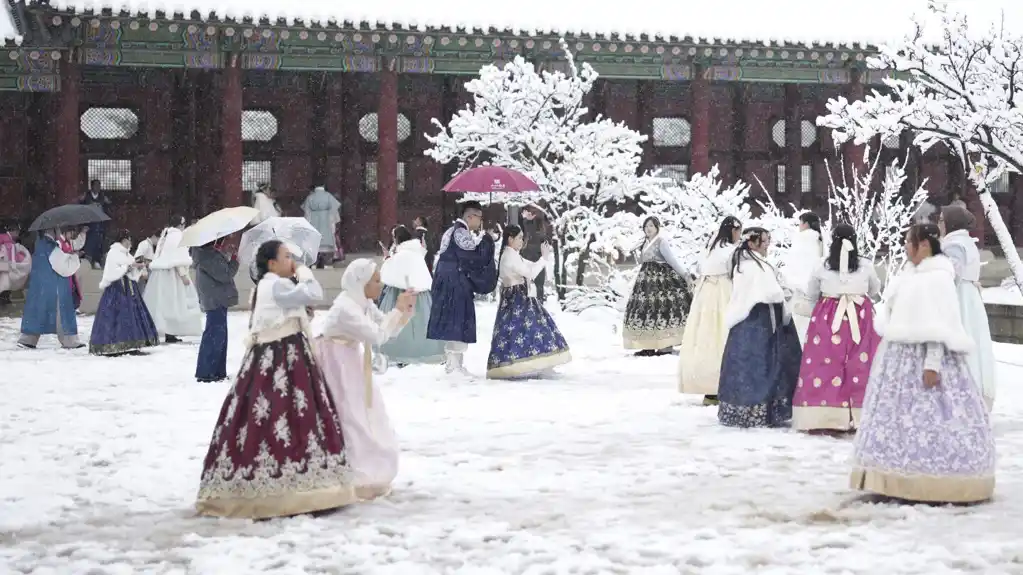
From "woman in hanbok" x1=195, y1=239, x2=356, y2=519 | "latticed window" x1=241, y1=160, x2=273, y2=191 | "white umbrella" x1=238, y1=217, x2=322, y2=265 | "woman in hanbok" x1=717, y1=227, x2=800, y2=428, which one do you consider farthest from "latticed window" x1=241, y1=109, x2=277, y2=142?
"woman in hanbok" x1=195, y1=239, x2=356, y2=519

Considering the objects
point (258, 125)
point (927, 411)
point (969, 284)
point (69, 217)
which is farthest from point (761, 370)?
point (258, 125)

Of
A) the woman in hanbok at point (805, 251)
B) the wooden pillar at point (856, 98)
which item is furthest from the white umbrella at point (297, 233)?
the wooden pillar at point (856, 98)

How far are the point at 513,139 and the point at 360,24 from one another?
117 inches

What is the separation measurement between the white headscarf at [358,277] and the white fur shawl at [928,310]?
265 cm

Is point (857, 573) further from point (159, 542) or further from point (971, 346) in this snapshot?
point (159, 542)

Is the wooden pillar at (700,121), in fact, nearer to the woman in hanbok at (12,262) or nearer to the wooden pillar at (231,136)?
the wooden pillar at (231,136)

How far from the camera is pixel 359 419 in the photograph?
666 cm

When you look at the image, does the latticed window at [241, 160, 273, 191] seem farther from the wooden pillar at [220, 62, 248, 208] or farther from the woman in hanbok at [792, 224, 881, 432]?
the woman in hanbok at [792, 224, 881, 432]

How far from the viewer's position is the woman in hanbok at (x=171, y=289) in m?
15.1

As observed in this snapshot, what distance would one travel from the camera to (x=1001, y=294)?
1927 cm

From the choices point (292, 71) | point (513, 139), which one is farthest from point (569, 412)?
point (292, 71)

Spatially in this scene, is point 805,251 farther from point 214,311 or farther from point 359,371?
point 214,311

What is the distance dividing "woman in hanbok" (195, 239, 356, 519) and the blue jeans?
526 cm

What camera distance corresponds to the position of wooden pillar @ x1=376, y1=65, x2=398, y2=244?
20.2m
